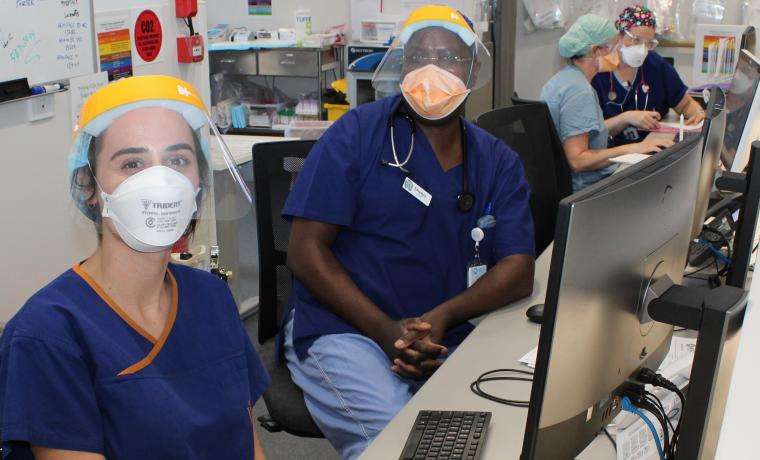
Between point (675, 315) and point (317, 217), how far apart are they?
3.57ft

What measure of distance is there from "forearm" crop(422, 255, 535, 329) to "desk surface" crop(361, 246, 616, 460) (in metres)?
0.03

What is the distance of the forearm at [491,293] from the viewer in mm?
2021

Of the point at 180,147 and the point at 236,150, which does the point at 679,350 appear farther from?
the point at 236,150

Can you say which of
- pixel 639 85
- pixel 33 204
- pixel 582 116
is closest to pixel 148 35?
pixel 33 204

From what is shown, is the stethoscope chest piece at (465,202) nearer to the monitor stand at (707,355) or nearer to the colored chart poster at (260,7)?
the monitor stand at (707,355)

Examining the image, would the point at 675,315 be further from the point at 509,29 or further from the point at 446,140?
the point at 509,29

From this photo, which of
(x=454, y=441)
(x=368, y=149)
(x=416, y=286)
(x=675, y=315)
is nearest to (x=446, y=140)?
(x=368, y=149)

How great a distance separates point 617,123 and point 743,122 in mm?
1448

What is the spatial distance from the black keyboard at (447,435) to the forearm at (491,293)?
0.51m

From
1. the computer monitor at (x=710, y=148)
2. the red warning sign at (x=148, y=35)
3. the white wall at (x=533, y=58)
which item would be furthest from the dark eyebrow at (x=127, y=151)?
the white wall at (x=533, y=58)

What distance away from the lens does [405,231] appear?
2.08m

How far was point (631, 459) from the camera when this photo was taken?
1.36 metres

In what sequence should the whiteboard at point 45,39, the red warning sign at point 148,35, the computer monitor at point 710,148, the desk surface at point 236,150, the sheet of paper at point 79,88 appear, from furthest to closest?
the red warning sign at point 148,35, the sheet of paper at point 79,88, the whiteboard at point 45,39, the computer monitor at point 710,148, the desk surface at point 236,150

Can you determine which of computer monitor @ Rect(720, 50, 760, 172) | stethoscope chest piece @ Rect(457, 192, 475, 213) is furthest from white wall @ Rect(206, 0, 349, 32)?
stethoscope chest piece @ Rect(457, 192, 475, 213)
